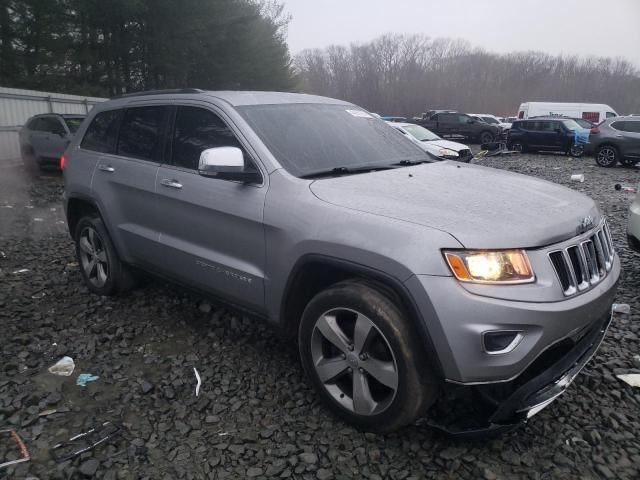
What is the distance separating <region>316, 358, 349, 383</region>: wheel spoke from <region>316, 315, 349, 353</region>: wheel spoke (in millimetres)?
79

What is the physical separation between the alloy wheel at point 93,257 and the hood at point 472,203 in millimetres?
2470

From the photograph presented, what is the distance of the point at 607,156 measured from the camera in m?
15.5

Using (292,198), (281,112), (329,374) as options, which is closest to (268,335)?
(329,374)

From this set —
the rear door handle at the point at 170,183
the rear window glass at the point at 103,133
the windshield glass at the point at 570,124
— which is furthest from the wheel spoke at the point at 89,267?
the windshield glass at the point at 570,124

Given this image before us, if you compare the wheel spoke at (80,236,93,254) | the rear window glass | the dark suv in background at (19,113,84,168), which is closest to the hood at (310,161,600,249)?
the rear window glass

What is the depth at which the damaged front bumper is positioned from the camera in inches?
84.1

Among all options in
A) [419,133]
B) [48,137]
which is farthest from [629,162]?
[48,137]

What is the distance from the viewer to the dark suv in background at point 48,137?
11.8 m

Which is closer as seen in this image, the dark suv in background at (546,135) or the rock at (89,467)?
the rock at (89,467)

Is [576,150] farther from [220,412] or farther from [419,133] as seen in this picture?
[220,412]

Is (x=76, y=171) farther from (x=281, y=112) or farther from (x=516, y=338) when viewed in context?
(x=516, y=338)

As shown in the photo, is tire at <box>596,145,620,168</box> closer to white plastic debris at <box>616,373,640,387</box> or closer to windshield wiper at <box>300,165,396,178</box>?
white plastic debris at <box>616,373,640,387</box>

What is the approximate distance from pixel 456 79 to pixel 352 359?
290 ft

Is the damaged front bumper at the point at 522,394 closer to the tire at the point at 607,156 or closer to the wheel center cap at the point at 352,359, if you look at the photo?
the wheel center cap at the point at 352,359
